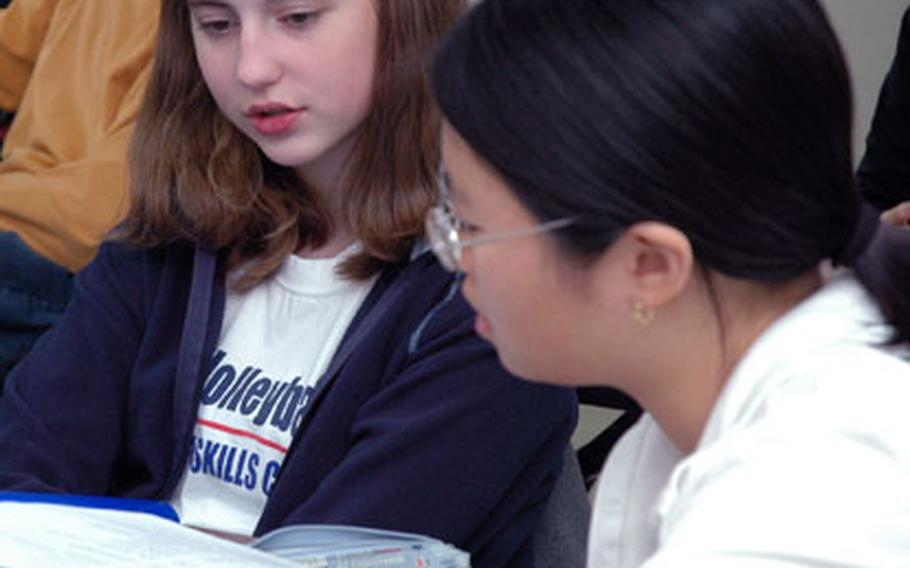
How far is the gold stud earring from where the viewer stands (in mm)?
927

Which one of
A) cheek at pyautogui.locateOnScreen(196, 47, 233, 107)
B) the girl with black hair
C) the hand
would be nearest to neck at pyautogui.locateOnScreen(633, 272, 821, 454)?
the girl with black hair

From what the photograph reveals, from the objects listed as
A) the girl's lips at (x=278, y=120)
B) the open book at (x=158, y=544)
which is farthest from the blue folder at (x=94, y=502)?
the girl's lips at (x=278, y=120)

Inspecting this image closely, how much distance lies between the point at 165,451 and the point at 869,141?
129 centimetres

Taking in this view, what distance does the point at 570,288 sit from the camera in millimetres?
943

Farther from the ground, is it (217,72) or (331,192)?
(217,72)

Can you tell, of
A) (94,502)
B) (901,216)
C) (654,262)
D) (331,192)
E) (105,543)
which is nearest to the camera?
(654,262)

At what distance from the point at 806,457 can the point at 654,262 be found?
17cm

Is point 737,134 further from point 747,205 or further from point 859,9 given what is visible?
point 859,9

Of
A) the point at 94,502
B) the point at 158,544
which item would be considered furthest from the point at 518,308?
the point at 94,502

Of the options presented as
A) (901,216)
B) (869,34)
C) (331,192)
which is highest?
(331,192)

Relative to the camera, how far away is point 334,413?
1.36m

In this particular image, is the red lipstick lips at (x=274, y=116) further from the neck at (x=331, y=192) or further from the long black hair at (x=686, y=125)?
the long black hair at (x=686, y=125)

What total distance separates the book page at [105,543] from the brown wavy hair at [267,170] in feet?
1.26

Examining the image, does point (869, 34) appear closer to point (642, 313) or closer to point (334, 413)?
point (334, 413)
